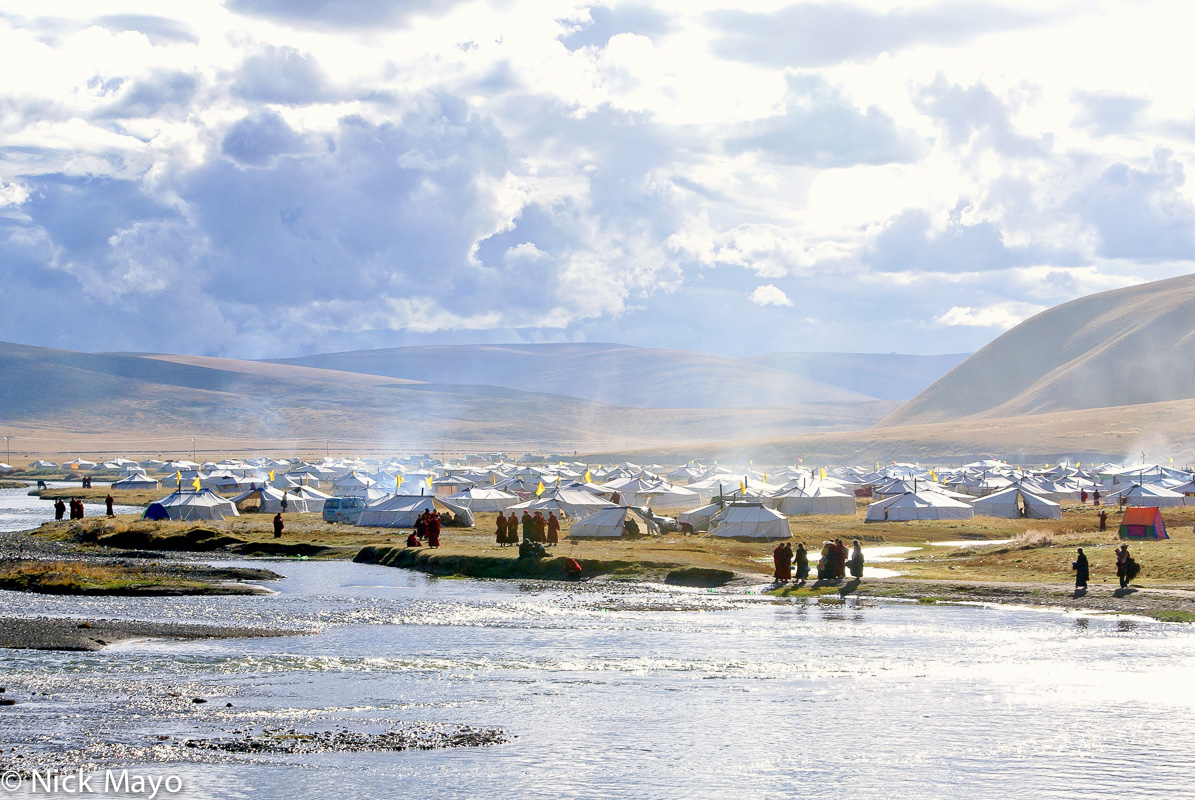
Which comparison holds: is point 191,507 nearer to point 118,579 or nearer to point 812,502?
point 118,579

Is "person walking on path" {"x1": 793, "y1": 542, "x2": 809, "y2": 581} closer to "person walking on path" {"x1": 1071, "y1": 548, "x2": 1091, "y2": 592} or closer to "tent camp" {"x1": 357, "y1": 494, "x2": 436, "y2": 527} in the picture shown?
"person walking on path" {"x1": 1071, "y1": 548, "x2": 1091, "y2": 592}

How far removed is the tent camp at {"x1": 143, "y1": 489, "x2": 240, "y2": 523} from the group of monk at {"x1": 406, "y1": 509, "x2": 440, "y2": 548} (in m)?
23.0

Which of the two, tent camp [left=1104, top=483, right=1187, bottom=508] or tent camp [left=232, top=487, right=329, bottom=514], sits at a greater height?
tent camp [left=1104, top=483, right=1187, bottom=508]

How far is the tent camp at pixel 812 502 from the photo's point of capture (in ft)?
260

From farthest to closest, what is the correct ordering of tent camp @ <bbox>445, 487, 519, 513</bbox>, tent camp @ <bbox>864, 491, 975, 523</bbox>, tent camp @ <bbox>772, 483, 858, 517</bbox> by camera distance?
tent camp @ <bbox>772, 483, 858, 517</bbox>
tent camp @ <bbox>445, 487, 519, 513</bbox>
tent camp @ <bbox>864, 491, 975, 523</bbox>

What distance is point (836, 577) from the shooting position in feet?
135

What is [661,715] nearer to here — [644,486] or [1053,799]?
[1053,799]

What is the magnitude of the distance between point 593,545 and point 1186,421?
156 m

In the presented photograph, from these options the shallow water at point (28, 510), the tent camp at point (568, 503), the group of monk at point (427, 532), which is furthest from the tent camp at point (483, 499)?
the shallow water at point (28, 510)

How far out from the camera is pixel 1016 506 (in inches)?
2990

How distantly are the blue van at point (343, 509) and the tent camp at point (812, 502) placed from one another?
2773 centimetres

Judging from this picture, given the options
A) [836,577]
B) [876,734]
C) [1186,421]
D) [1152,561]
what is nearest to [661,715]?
[876,734]

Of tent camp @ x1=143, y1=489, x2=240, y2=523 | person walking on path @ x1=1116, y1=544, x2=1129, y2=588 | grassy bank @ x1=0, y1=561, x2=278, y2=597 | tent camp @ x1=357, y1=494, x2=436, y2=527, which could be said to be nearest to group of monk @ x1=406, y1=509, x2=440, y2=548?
grassy bank @ x1=0, y1=561, x2=278, y2=597

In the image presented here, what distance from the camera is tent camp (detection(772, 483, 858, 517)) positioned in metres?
79.3
